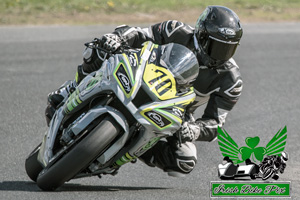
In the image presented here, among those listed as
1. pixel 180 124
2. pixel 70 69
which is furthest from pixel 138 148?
pixel 70 69

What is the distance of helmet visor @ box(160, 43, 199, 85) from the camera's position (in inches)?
195

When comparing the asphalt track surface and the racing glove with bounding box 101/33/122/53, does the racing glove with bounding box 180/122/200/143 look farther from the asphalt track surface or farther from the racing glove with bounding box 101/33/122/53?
the racing glove with bounding box 101/33/122/53

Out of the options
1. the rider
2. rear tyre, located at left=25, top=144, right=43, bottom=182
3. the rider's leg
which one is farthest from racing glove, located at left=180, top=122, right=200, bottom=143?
rear tyre, located at left=25, top=144, right=43, bottom=182

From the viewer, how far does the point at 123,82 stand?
4.84 meters

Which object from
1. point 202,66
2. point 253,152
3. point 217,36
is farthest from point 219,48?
point 253,152

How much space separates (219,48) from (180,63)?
74 cm

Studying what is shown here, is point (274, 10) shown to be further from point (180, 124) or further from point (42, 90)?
point (180, 124)

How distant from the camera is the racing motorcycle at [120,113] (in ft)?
15.5

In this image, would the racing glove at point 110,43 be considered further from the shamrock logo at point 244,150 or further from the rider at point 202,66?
the shamrock logo at point 244,150

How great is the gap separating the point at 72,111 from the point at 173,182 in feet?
4.73

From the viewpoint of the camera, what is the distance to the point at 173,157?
19.1ft

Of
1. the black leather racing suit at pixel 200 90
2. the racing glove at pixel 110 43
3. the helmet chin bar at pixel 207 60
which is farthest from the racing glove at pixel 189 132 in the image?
the racing glove at pixel 110 43

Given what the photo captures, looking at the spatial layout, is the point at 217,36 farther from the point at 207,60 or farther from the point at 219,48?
the point at 207,60

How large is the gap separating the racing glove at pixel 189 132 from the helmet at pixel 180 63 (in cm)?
38
